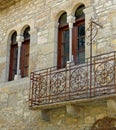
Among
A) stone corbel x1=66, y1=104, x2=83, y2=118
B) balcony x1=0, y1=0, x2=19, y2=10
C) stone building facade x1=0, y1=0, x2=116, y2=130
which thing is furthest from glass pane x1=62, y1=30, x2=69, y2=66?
balcony x1=0, y1=0, x2=19, y2=10

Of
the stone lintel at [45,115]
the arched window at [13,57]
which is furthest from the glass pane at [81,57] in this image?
the arched window at [13,57]

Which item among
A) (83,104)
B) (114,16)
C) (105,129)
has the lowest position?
(105,129)

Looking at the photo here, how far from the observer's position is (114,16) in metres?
7.96

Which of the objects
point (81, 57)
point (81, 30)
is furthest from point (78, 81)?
point (81, 30)

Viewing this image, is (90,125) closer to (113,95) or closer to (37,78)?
(113,95)

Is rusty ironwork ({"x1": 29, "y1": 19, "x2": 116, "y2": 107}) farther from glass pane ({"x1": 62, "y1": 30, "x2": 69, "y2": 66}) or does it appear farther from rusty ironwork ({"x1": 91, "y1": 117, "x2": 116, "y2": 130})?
rusty ironwork ({"x1": 91, "y1": 117, "x2": 116, "y2": 130})

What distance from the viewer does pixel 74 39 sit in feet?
29.0

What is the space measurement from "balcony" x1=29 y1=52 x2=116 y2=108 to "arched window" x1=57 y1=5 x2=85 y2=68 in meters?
0.31

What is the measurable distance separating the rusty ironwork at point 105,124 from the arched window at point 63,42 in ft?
6.10

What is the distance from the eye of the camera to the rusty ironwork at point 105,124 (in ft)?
24.3

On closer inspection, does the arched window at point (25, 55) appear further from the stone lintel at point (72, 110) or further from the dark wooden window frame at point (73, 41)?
the stone lintel at point (72, 110)

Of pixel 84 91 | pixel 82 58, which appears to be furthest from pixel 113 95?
pixel 82 58

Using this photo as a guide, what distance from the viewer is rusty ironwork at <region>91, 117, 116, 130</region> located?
7414 mm

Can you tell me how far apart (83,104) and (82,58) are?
1278 millimetres
